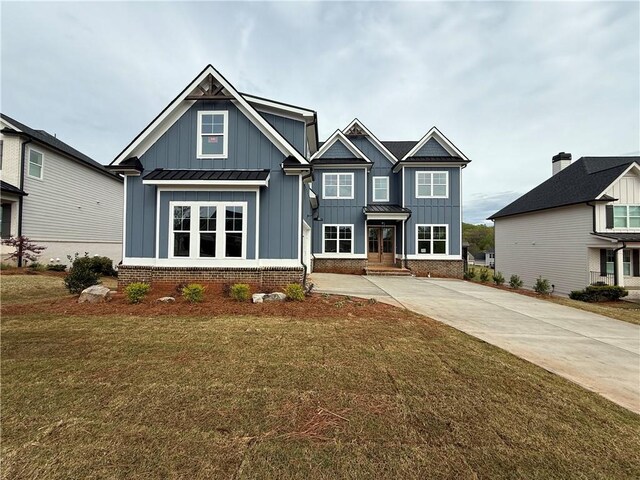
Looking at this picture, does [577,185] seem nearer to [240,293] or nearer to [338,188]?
[338,188]

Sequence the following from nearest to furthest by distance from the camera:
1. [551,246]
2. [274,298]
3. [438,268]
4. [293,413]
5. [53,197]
Result: [293,413], [274,298], [53,197], [438,268], [551,246]

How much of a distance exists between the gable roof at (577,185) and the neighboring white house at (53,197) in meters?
31.5

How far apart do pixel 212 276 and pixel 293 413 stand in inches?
287

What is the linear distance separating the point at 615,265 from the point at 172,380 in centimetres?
2309

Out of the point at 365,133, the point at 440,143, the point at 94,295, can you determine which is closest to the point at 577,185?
the point at 440,143

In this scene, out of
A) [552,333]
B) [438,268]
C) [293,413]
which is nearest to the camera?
[293,413]

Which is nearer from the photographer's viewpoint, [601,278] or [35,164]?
[35,164]

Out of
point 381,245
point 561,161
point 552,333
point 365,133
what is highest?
point 365,133

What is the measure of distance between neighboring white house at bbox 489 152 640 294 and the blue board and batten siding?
61.2 feet

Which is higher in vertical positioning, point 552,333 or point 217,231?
point 217,231

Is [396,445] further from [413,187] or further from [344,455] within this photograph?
[413,187]

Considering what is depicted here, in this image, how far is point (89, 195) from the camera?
19.3 metres

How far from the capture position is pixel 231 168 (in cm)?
1002

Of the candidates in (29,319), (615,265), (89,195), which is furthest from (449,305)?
(89,195)
